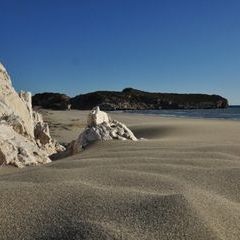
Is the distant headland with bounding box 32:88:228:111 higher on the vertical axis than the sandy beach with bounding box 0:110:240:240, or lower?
higher

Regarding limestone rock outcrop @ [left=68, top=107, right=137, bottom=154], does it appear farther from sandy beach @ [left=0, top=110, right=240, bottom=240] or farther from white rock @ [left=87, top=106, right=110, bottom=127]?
sandy beach @ [left=0, top=110, right=240, bottom=240]

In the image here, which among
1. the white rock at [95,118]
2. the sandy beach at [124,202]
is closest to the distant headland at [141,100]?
the white rock at [95,118]

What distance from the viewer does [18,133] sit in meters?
5.62

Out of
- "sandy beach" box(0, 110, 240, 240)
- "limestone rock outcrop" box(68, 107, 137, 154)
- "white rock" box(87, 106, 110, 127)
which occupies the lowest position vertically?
"sandy beach" box(0, 110, 240, 240)

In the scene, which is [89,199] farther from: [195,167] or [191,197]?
[195,167]

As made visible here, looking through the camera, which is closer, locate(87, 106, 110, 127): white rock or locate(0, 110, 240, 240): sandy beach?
locate(0, 110, 240, 240): sandy beach

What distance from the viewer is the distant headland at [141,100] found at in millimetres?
95938

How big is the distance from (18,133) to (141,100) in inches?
3815

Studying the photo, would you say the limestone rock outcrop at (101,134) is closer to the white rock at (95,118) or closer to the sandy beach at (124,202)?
the white rock at (95,118)

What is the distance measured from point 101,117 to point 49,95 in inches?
3105

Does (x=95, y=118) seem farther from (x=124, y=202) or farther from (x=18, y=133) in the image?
(x=124, y=202)

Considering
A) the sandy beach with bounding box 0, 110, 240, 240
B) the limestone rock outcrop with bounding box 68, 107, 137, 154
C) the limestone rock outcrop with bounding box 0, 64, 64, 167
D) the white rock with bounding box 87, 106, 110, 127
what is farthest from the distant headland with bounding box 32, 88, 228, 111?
the sandy beach with bounding box 0, 110, 240, 240

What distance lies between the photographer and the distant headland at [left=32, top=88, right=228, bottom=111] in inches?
3777

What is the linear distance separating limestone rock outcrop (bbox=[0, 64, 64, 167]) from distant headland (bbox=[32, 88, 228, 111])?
8199 cm
